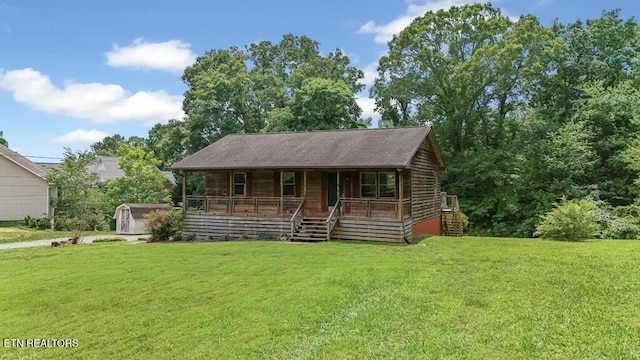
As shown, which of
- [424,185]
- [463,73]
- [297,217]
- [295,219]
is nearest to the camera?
[295,219]

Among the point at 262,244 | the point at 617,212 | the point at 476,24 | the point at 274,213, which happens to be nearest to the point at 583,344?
the point at 262,244

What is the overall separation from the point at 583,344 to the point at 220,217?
17048 millimetres

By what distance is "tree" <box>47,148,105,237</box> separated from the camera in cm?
3070

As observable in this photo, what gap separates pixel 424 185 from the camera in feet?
70.0

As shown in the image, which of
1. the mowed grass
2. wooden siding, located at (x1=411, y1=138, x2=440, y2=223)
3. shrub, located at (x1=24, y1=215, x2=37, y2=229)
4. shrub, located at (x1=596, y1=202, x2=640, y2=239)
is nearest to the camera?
the mowed grass

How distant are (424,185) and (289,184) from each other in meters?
6.74

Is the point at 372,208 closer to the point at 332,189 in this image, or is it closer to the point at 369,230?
the point at 369,230

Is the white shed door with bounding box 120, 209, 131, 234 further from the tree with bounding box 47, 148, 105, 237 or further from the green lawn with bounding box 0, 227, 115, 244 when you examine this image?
the tree with bounding box 47, 148, 105, 237

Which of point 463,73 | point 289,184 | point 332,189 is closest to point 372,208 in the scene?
point 332,189

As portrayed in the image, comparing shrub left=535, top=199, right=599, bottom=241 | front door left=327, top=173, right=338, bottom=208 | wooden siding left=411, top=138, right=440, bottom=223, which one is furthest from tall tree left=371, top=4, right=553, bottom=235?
front door left=327, top=173, right=338, bottom=208

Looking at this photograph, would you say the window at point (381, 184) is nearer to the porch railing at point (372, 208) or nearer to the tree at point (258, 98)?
the porch railing at point (372, 208)

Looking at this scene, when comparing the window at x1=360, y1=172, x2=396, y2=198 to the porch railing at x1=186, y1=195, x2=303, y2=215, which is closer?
the window at x1=360, y1=172, x2=396, y2=198

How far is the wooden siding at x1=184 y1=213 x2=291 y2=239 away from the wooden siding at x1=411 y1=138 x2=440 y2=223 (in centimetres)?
599

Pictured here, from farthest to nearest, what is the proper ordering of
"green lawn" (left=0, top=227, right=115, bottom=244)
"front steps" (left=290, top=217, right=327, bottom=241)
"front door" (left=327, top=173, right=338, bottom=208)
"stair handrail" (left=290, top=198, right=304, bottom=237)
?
"green lawn" (left=0, top=227, right=115, bottom=244), "front door" (left=327, top=173, right=338, bottom=208), "stair handrail" (left=290, top=198, right=304, bottom=237), "front steps" (left=290, top=217, right=327, bottom=241)
